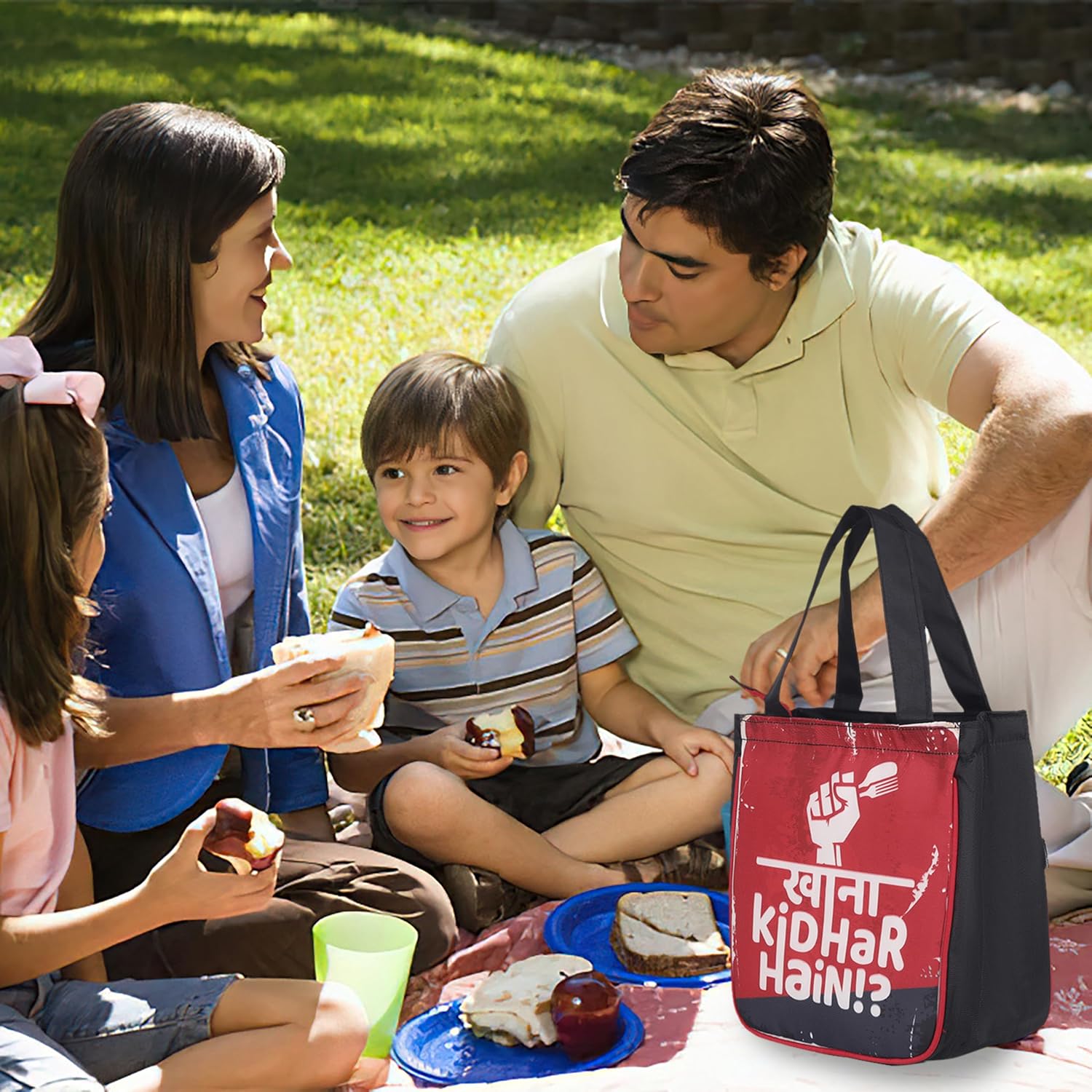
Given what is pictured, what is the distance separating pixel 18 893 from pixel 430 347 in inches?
180

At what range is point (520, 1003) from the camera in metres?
2.58

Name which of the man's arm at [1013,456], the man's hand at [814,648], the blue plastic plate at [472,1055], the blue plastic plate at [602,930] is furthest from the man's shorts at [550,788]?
the man's arm at [1013,456]

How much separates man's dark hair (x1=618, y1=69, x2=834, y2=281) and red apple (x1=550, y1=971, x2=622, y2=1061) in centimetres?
149

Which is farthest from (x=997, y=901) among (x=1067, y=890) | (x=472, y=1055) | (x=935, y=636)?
(x=472, y=1055)

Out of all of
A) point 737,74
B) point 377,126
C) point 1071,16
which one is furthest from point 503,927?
point 1071,16

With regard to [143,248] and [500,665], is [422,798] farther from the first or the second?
[143,248]

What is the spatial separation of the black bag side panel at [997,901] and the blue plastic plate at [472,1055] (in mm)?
557

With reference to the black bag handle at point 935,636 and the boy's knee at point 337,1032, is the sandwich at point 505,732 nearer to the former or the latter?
the boy's knee at point 337,1032

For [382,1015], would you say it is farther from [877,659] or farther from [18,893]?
[877,659]

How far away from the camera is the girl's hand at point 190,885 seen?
7.31ft

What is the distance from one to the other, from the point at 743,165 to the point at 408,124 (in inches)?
337

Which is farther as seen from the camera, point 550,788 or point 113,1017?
point 550,788

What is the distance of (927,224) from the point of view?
939cm

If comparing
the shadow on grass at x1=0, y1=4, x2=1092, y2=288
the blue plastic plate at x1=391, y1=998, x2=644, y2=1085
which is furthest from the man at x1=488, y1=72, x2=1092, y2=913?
the shadow on grass at x1=0, y1=4, x2=1092, y2=288
